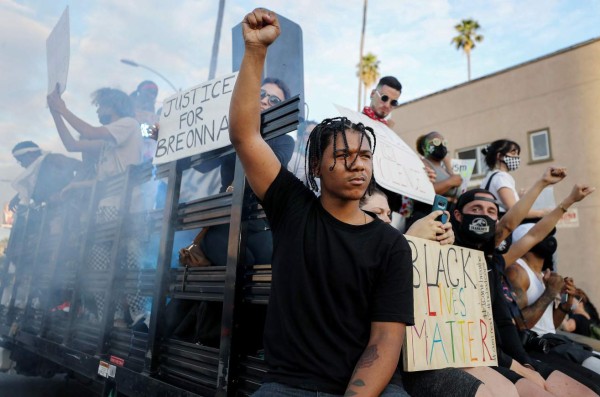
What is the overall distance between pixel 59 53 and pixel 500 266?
3767mm

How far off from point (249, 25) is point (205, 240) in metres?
1.33

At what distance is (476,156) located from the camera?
15.2 m

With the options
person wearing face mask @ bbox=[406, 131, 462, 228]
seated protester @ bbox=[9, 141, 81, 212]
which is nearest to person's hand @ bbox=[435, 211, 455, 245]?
person wearing face mask @ bbox=[406, 131, 462, 228]

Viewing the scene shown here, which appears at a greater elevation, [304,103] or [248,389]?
[304,103]

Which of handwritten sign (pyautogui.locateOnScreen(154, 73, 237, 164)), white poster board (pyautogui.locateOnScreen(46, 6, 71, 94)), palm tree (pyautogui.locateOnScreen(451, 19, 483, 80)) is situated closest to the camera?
handwritten sign (pyautogui.locateOnScreen(154, 73, 237, 164))

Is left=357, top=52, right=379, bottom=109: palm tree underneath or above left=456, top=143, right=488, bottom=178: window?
above

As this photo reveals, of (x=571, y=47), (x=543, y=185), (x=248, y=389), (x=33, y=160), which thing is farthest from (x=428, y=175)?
(x=571, y=47)

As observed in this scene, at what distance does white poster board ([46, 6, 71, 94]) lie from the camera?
3.51 metres

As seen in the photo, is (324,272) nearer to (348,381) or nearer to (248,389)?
(348,381)

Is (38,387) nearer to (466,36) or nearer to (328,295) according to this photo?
(328,295)

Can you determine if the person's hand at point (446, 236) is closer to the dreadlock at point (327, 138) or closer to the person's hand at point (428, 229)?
the person's hand at point (428, 229)

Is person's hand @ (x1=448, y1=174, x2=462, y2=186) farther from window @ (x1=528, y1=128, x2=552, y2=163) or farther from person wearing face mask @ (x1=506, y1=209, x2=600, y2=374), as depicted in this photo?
window @ (x1=528, y1=128, x2=552, y2=163)

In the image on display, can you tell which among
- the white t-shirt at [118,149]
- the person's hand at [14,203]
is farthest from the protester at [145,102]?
the person's hand at [14,203]

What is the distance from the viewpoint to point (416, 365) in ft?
5.88
